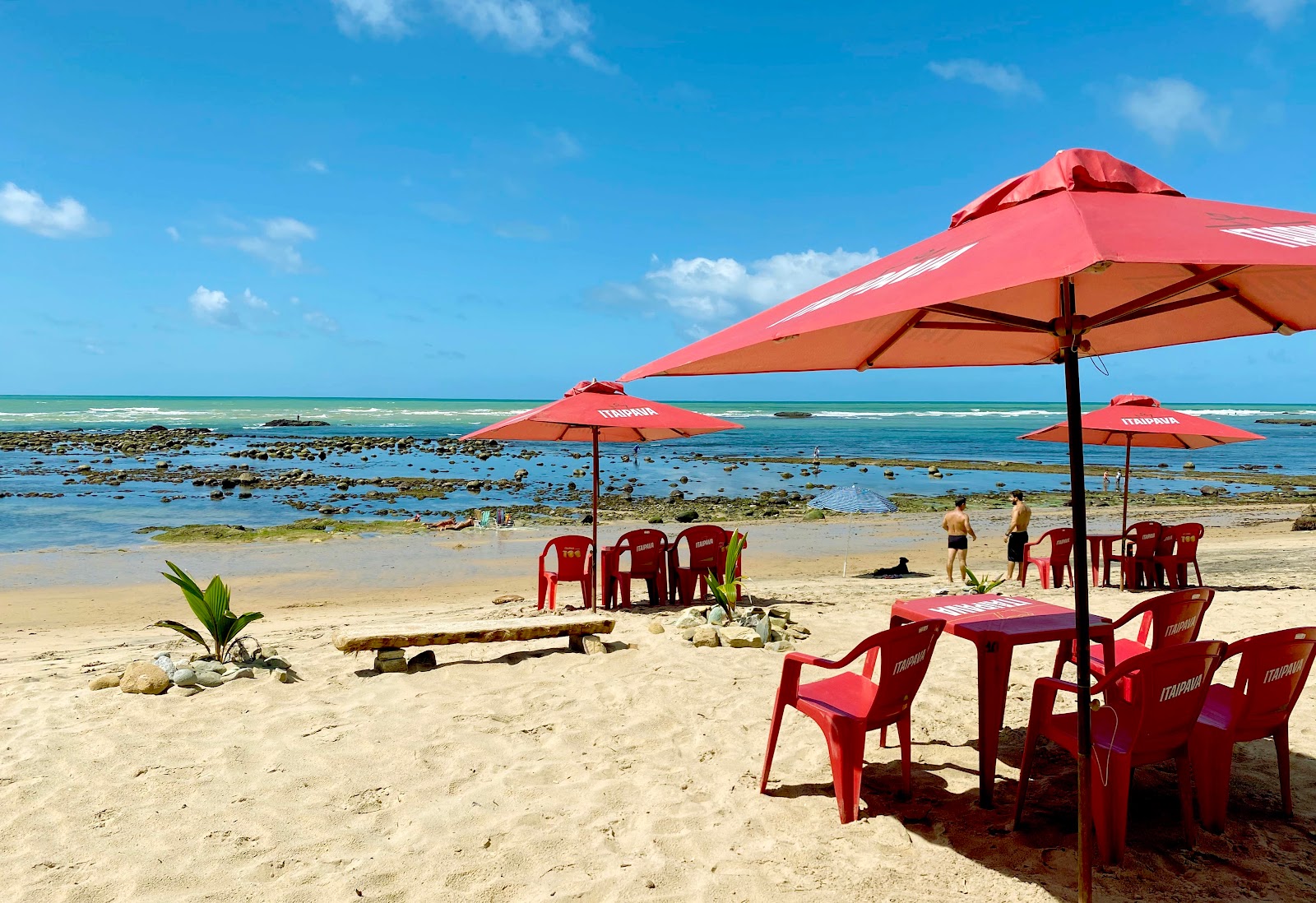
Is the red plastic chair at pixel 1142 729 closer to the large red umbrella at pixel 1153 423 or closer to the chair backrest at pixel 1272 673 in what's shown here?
the chair backrest at pixel 1272 673

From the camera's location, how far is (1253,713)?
3.32 meters

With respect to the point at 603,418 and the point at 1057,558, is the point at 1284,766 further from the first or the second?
the point at 1057,558

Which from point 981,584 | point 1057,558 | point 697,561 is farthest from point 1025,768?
point 1057,558

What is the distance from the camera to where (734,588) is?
290 inches

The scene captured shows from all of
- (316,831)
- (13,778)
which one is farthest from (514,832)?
(13,778)

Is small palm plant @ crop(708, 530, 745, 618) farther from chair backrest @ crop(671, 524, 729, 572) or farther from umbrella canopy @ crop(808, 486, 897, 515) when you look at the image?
umbrella canopy @ crop(808, 486, 897, 515)

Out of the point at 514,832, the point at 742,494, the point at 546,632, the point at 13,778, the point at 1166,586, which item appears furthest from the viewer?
the point at 742,494

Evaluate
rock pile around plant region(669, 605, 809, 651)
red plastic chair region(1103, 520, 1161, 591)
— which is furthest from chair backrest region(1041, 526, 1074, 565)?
rock pile around plant region(669, 605, 809, 651)

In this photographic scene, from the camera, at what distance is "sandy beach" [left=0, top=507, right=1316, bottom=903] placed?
3023 mm

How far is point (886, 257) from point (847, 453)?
3958cm

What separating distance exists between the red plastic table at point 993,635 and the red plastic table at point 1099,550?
6181 mm

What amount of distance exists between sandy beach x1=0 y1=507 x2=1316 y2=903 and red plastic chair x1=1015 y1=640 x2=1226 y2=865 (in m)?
0.17

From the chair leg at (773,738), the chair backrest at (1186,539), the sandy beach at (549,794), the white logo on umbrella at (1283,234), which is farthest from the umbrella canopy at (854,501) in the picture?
the white logo on umbrella at (1283,234)

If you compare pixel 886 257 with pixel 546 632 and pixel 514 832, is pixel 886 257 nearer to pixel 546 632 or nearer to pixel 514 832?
pixel 514 832
